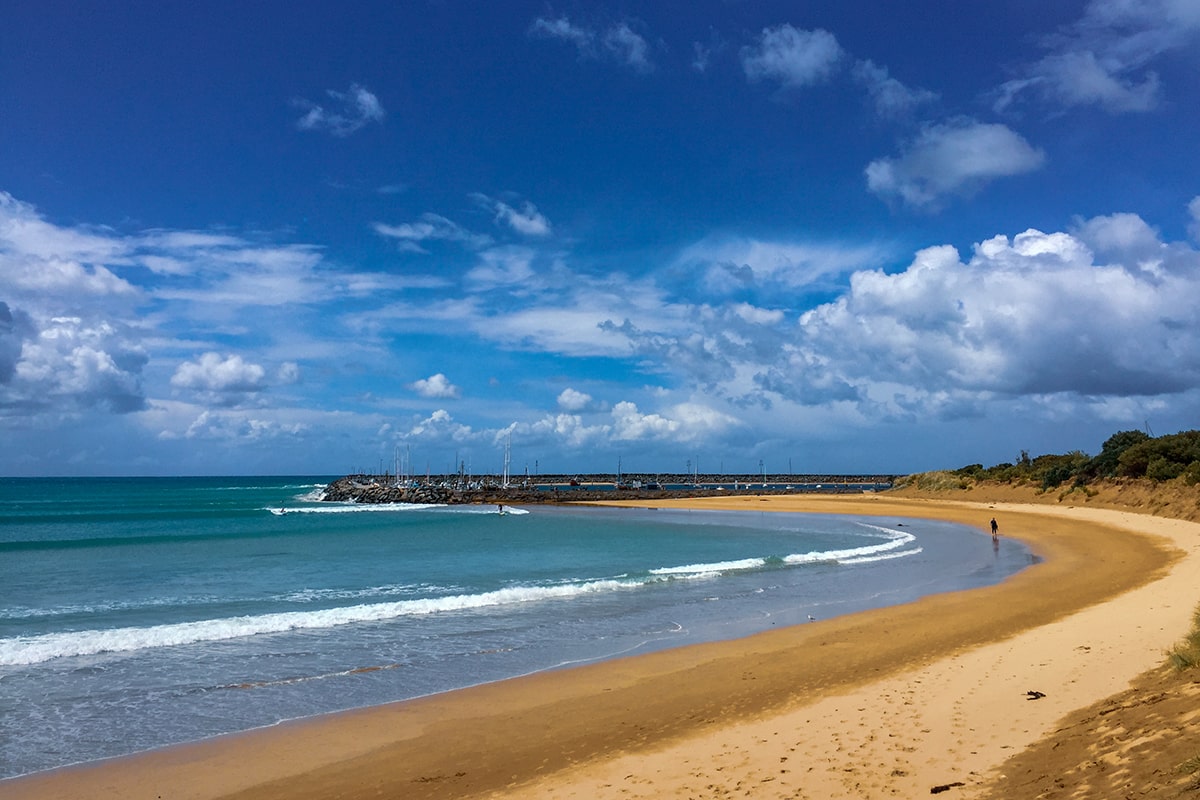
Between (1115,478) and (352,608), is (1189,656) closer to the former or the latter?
(352,608)

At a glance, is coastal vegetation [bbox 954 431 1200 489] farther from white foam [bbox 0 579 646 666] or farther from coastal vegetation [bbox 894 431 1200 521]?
white foam [bbox 0 579 646 666]

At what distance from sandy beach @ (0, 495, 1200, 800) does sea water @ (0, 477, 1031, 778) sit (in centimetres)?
119

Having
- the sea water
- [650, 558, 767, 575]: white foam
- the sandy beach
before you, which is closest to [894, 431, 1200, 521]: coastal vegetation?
the sea water

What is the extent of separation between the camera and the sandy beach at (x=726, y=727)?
758 cm

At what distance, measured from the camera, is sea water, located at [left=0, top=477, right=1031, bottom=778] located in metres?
11.3

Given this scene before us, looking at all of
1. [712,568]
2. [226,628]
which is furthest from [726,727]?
[712,568]

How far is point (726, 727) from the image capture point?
9453 millimetres

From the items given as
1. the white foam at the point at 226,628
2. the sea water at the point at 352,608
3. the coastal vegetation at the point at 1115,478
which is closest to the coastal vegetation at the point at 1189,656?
the sea water at the point at 352,608

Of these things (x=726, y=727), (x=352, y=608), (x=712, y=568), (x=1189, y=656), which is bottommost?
(x=712, y=568)

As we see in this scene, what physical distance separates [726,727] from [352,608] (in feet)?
41.4

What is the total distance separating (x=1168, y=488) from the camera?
42281 mm

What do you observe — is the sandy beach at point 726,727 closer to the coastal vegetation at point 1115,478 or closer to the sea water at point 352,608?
the sea water at point 352,608

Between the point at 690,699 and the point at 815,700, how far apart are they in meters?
1.80

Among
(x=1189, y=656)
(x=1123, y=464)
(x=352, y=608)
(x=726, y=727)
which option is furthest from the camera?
(x=1123, y=464)
